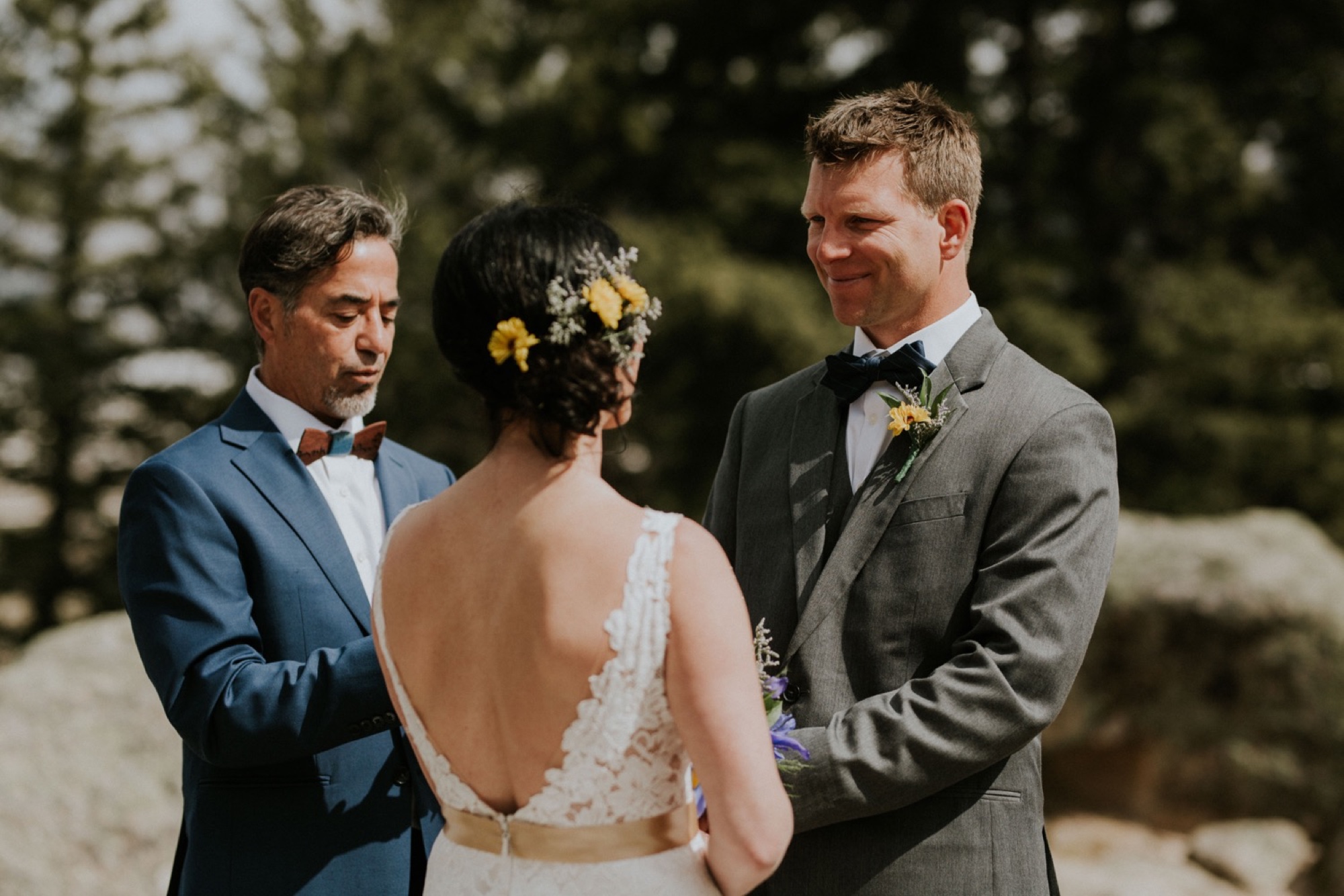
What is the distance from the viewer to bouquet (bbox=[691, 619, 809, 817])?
8.03ft

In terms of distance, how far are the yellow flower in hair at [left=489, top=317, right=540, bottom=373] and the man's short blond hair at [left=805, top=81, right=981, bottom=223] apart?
3.65 ft

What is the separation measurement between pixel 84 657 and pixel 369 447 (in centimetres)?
423

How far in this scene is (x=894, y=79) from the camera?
48.3 ft

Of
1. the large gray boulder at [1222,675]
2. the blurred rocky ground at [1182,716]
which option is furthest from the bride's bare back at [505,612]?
the large gray boulder at [1222,675]

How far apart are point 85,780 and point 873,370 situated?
13.9ft

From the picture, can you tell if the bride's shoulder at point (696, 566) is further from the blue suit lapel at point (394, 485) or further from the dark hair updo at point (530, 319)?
the blue suit lapel at point (394, 485)

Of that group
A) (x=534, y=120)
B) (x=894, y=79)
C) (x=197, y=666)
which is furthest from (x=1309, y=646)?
(x=534, y=120)

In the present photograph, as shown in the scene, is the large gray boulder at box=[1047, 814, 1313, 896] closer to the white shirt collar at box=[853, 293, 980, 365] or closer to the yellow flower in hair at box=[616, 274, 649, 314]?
the white shirt collar at box=[853, 293, 980, 365]

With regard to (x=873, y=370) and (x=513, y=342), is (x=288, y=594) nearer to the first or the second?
(x=513, y=342)

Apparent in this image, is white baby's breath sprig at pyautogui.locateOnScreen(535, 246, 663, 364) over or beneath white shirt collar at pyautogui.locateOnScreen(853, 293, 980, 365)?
over

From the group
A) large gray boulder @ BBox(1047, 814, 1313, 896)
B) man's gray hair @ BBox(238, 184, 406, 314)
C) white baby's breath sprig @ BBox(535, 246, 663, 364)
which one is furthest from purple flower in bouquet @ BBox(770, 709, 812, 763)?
large gray boulder @ BBox(1047, 814, 1313, 896)

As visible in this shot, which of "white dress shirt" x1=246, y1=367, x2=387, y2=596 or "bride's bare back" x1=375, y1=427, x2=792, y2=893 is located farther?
"white dress shirt" x1=246, y1=367, x2=387, y2=596

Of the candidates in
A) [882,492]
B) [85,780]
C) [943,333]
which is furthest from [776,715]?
[85,780]

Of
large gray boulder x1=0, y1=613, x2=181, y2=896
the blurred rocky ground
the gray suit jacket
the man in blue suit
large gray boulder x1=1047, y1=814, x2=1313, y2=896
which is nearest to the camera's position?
the gray suit jacket
